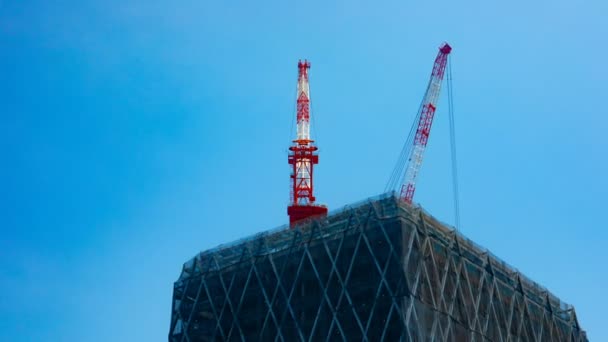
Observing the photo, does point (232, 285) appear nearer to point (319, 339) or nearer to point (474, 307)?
point (319, 339)

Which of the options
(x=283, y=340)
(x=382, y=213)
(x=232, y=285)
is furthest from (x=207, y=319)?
(x=382, y=213)

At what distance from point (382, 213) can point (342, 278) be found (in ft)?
35.5

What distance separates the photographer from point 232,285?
18612 cm

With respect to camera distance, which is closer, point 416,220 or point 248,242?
point 416,220

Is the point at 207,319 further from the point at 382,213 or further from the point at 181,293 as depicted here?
the point at 382,213

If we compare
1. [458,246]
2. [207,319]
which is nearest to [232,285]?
[207,319]

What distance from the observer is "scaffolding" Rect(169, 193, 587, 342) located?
543 ft

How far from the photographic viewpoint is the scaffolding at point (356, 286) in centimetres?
16550

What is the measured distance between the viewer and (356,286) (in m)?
168

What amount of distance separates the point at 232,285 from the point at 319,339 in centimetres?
2193

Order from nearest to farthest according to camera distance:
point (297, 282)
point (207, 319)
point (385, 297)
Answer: point (385, 297) < point (297, 282) < point (207, 319)

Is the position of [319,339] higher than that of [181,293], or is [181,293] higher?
[181,293]

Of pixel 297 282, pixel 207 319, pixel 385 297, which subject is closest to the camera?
pixel 385 297

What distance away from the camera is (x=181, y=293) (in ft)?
637
